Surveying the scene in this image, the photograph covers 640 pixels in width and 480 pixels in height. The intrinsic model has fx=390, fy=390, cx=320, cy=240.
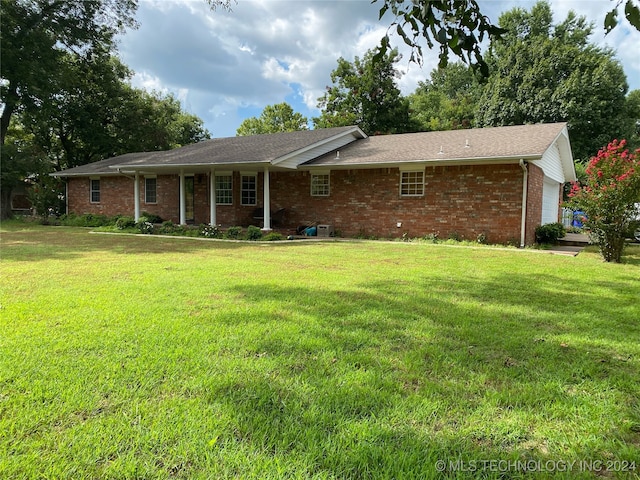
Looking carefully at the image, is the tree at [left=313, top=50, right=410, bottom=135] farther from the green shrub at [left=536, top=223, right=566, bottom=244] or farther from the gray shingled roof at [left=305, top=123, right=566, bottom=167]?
the green shrub at [left=536, top=223, right=566, bottom=244]

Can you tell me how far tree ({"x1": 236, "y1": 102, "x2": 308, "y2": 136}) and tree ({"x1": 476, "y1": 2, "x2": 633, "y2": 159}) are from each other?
22.9 metres

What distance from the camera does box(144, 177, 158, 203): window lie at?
19.5 metres

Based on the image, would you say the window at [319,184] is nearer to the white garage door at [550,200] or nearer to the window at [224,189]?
the window at [224,189]

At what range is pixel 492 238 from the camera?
12570mm

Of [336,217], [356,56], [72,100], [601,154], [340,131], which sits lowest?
[336,217]

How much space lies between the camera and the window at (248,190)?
16922 millimetres

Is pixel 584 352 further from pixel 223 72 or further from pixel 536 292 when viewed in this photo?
pixel 223 72

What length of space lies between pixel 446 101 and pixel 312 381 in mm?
41219

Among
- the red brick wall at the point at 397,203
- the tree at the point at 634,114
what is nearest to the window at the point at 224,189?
the red brick wall at the point at 397,203

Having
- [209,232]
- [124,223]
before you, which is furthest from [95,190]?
[209,232]

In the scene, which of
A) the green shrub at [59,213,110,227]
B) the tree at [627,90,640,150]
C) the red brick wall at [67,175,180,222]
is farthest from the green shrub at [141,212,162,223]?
the tree at [627,90,640,150]

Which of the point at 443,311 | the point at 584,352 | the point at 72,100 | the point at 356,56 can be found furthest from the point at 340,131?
the point at 72,100

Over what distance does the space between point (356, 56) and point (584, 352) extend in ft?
108

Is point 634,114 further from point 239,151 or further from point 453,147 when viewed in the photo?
point 239,151
